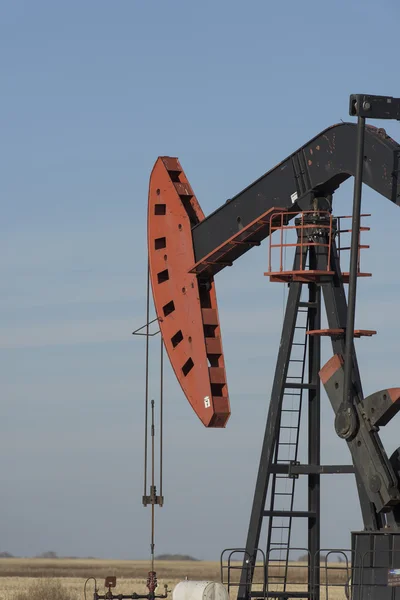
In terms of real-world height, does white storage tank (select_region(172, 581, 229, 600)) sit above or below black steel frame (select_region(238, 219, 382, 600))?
below

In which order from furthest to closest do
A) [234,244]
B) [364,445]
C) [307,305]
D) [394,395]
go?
[234,244] < [307,305] < [364,445] < [394,395]

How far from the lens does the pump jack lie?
44.1ft

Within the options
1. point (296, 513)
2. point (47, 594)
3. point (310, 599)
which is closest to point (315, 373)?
point (296, 513)

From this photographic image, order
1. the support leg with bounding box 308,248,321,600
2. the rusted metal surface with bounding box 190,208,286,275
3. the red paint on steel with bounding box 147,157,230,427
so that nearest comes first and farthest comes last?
the support leg with bounding box 308,248,321,600 < the rusted metal surface with bounding box 190,208,286,275 < the red paint on steel with bounding box 147,157,230,427

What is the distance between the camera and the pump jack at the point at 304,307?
44.1 ft

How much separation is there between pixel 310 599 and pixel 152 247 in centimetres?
583

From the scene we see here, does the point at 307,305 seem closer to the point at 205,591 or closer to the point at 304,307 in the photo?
the point at 304,307

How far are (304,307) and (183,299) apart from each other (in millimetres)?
2427

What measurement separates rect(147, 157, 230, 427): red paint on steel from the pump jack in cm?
2

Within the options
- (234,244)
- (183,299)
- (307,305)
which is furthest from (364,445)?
(183,299)

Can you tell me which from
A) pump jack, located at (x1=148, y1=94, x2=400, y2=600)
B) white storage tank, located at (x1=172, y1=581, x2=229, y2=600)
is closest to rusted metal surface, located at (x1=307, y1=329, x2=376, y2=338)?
pump jack, located at (x1=148, y1=94, x2=400, y2=600)

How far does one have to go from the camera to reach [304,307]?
15953 millimetres

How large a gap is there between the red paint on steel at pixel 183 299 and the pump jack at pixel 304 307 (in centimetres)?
2

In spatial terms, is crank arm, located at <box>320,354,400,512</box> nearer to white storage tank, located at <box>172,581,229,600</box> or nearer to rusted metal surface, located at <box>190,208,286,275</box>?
white storage tank, located at <box>172,581,229,600</box>
